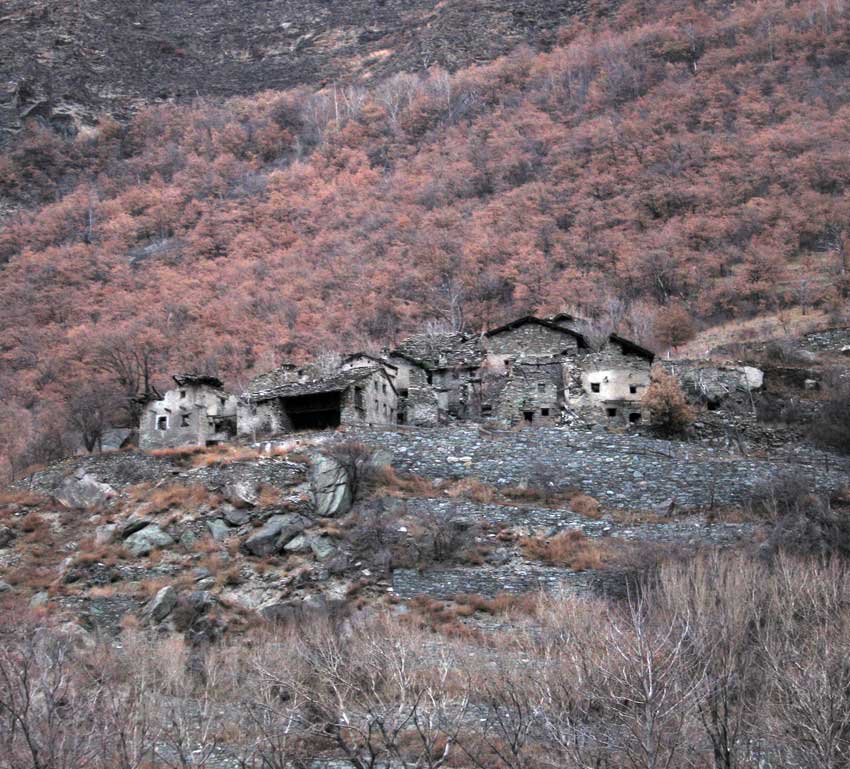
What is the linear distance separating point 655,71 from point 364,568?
81223 millimetres

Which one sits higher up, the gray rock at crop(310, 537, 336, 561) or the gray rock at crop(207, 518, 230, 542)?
the gray rock at crop(207, 518, 230, 542)

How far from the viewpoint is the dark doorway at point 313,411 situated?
3884 centimetres

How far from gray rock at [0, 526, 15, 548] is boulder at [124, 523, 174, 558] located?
4.09 meters

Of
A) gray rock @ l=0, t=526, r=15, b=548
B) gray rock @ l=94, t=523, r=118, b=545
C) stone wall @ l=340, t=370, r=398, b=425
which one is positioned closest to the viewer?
gray rock @ l=94, t=523, r=118, b=545

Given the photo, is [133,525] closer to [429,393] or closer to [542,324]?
[429,393]

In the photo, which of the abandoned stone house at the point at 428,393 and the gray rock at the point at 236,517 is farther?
the abandoned stone house at the point at 428,393

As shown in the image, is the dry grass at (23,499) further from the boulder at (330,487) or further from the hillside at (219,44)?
the hillside at (219,44)

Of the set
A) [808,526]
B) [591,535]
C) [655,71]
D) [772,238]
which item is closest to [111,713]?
[591,535]

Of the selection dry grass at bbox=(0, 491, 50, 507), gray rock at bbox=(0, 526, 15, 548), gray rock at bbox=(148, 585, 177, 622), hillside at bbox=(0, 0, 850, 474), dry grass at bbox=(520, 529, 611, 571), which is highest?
hillside at bbox=(0, 0, 850, 474)

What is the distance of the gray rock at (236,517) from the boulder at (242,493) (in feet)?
1.10

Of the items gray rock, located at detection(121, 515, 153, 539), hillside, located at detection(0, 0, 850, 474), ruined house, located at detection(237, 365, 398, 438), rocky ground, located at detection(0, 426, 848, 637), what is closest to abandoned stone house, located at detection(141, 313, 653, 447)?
ruined house, located at detection(237, 365, 398, 438)

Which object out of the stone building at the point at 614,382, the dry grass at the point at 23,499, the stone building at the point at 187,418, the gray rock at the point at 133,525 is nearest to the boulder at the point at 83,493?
the dry grass at the point at 23,499

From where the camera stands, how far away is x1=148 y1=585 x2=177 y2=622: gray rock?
2675 centimetres

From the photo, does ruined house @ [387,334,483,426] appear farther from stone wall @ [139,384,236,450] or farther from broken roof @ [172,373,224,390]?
broken roof @ [172,373,224,390]
